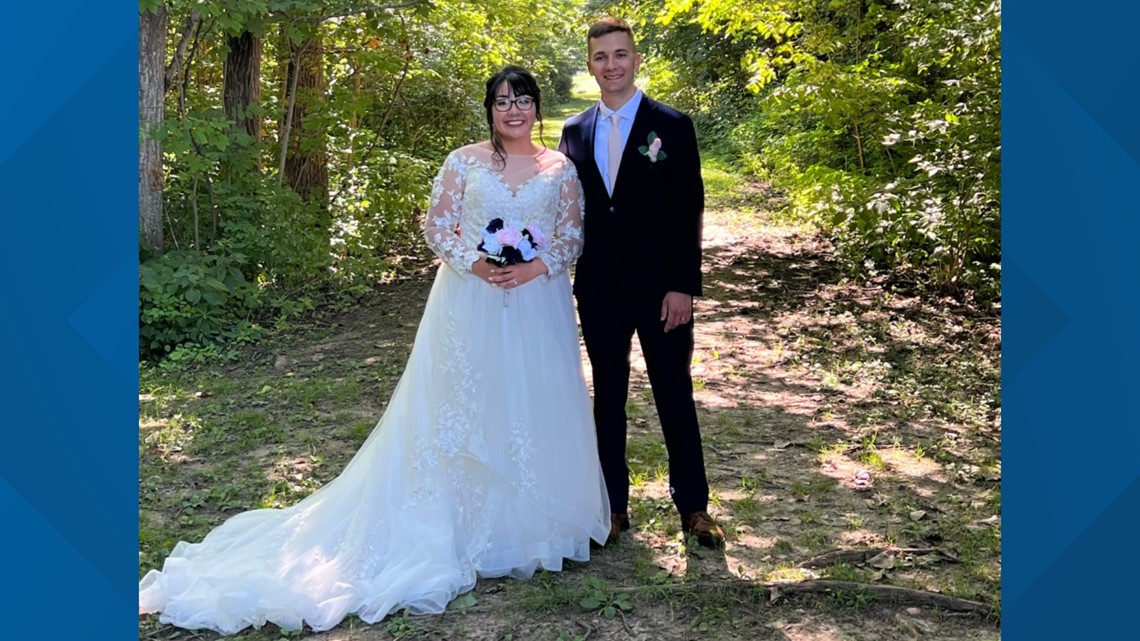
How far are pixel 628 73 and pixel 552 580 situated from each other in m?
2.11

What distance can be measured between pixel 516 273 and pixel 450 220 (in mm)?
386

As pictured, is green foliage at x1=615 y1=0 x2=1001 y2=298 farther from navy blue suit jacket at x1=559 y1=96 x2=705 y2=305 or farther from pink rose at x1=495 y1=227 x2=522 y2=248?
pink rose at x1=495 y1=227 x2=522 y2=248

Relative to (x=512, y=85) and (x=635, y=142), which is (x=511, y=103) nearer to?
(x=512, y=85)

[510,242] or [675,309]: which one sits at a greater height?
[510,242]

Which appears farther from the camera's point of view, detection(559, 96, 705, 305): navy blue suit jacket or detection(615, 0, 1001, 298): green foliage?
detection(615, 0, 1001, 298): green foliage

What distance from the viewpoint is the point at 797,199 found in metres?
13.0

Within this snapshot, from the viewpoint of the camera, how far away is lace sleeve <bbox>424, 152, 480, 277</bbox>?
4.07 meters

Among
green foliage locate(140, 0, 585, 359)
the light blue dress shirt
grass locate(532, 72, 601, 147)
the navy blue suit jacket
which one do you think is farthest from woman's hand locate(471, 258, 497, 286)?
grass locate(532, 72, 601, 147)

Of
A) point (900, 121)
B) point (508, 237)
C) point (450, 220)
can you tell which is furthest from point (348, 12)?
point (508, 237)

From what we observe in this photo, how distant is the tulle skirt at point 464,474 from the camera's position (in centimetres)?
388

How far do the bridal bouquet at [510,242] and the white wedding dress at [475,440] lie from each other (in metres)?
0.05

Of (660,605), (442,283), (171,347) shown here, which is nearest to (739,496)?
(660,605)

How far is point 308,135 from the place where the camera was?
9.80 m

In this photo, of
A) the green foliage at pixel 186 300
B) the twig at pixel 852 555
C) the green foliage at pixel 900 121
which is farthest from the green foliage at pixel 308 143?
the twig at pixel 852 555
